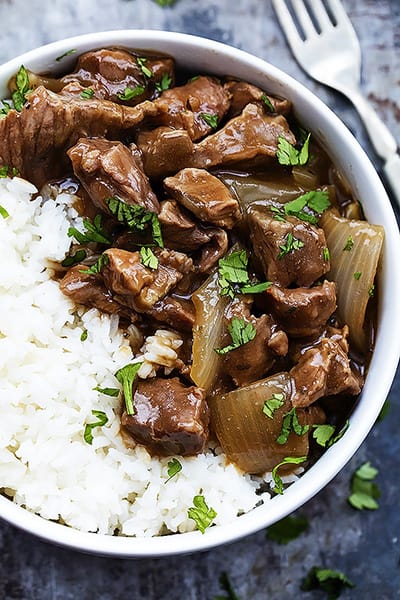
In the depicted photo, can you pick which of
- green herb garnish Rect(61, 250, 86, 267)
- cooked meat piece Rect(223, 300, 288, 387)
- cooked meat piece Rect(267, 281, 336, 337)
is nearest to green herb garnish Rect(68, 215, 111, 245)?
green herb garnish Rect(61, 250, 86, 267)

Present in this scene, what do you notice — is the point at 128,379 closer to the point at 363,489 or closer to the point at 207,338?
the point at 207,338

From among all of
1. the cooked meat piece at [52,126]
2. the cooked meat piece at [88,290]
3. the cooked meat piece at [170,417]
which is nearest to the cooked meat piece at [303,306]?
the cooked meat piece at [170,417]

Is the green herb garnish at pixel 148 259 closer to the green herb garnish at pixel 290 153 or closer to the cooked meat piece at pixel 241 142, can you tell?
the cooked meat piece at pixel 241 142

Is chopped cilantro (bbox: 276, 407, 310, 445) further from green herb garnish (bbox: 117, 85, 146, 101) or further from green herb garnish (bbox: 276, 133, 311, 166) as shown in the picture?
green herb garnish (bbox: 117, 85, 146, 101)

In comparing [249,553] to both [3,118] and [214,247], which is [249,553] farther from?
[3,118]

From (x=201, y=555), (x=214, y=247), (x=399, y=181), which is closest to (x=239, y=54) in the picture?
(x=214, y=247)

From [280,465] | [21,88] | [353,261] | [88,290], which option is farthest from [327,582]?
[21,88]

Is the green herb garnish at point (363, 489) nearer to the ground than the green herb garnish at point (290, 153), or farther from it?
nearer to the ground
